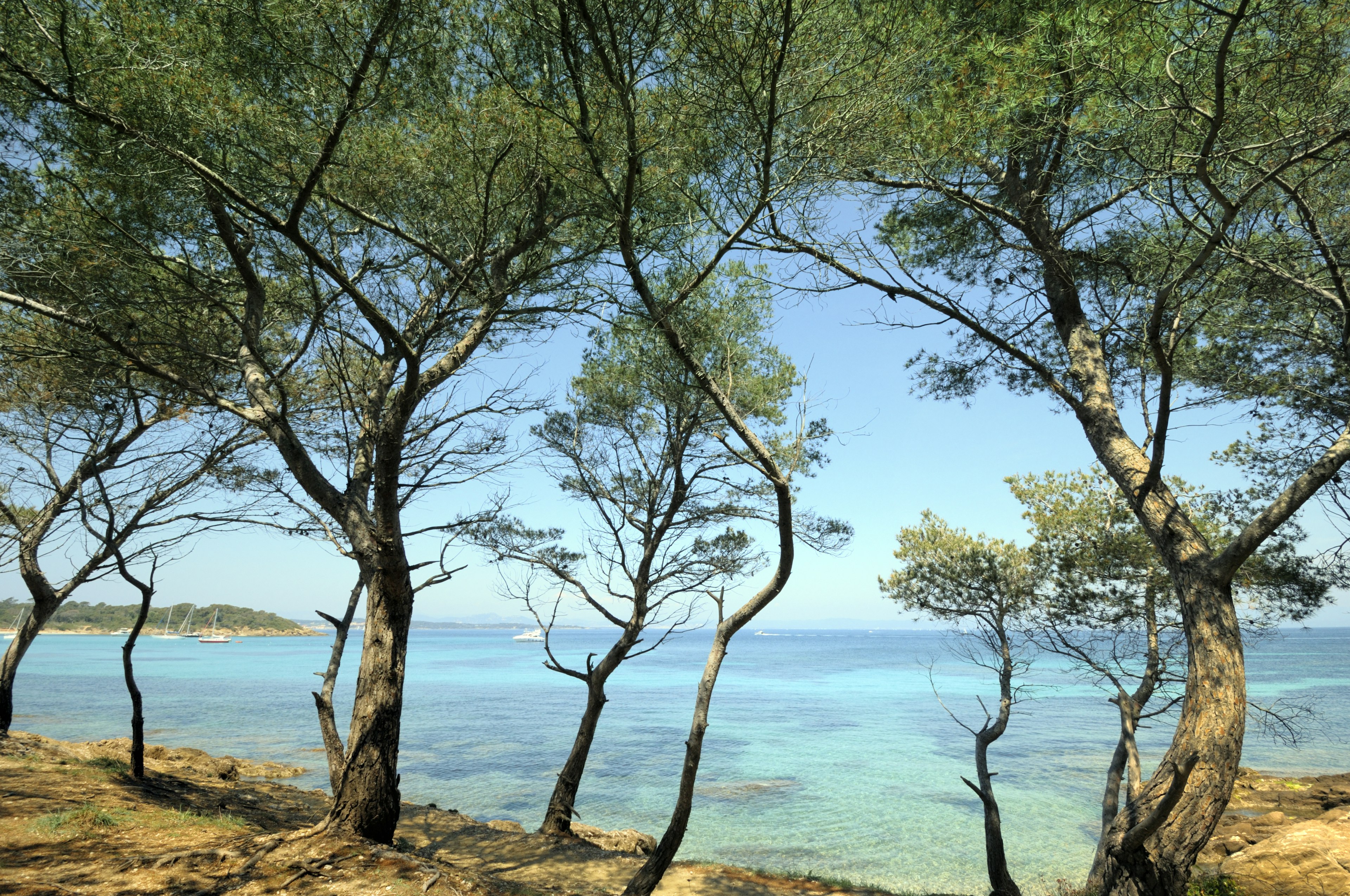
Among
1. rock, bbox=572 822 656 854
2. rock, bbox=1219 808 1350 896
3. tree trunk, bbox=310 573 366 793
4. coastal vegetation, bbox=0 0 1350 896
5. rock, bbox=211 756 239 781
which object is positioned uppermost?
coastal vegetation, bbox=0 0 1350 896

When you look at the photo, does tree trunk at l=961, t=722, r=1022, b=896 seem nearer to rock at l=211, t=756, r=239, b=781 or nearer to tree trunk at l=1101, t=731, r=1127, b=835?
tree trunk at l=1101, t=731, r=1127, b=835

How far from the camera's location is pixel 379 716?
435 cm

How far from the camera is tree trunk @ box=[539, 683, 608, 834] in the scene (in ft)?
25.0

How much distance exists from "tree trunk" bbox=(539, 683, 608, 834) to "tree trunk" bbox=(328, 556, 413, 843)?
129 inches

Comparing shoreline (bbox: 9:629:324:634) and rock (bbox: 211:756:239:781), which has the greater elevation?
rock (bbox: 211:756:239:781)

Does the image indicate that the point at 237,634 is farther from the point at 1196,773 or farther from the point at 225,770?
the point at 1196,773

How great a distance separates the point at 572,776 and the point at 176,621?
150 m

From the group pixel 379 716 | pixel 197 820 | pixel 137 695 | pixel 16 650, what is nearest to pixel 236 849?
pixel 379 716

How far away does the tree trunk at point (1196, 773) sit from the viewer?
3.47 metres

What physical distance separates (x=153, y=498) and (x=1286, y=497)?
10745 millimetres

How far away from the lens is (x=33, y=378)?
725 cm

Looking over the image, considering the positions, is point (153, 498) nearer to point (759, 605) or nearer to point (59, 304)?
point (59, 304)

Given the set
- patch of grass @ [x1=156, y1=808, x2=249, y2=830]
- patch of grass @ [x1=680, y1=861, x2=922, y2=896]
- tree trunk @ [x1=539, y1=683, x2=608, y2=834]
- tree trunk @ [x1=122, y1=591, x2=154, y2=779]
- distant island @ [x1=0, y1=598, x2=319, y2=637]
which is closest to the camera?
patch of grass @ [x1=156, y1=808, x2=249, y2=830]

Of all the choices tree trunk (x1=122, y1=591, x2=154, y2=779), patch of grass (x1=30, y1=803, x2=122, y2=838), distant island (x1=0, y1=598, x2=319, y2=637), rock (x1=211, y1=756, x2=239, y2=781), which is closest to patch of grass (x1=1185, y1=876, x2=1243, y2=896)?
patch of grass (x1=30, y1=803, x2=122, y2=838)
